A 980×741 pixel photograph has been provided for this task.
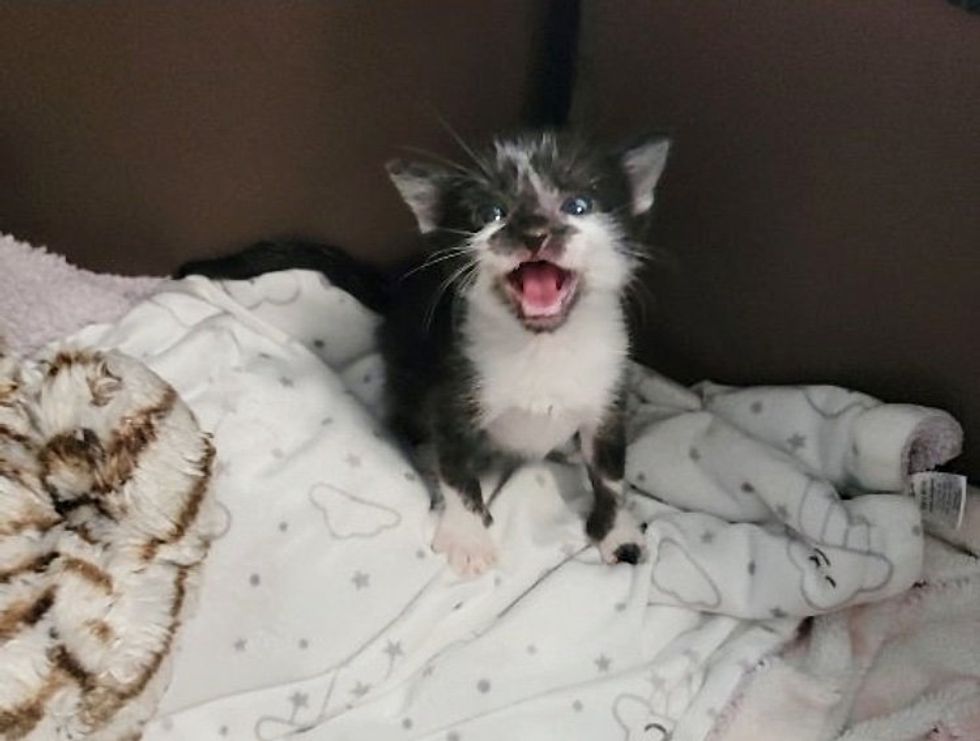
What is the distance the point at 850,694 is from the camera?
1.35 metres

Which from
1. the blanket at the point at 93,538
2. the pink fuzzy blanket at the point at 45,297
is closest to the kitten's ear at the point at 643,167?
the blanket at the point at 93,538

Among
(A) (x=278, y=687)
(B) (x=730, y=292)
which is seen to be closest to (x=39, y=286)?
(A) (x=278, y=687)

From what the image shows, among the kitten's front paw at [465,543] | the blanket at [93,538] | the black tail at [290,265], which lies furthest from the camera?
the black tail at [290,265]

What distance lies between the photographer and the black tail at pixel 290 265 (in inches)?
62.6

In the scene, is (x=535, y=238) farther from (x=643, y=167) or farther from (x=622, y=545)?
(x=622, y=545)

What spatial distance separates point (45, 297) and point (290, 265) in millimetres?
289

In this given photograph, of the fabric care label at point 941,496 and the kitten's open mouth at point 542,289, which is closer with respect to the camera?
the kitten's open mouth at point 542,289

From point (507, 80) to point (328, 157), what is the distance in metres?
0.26

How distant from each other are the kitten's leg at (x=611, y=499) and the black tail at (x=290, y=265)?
37 cm

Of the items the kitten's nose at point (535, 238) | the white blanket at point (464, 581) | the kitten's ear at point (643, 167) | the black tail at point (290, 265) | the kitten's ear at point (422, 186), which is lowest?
the white blanket at point (464, 581)

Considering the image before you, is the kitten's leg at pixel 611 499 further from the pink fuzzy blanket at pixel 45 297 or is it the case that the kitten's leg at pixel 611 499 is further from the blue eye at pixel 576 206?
the pink fuzzy blanket at pixel 45 297

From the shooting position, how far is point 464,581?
140cm

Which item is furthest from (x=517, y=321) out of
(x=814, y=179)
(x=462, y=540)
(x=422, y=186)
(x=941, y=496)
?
(x=941, y=496)

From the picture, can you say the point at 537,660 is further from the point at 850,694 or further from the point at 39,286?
the point at 39,286
